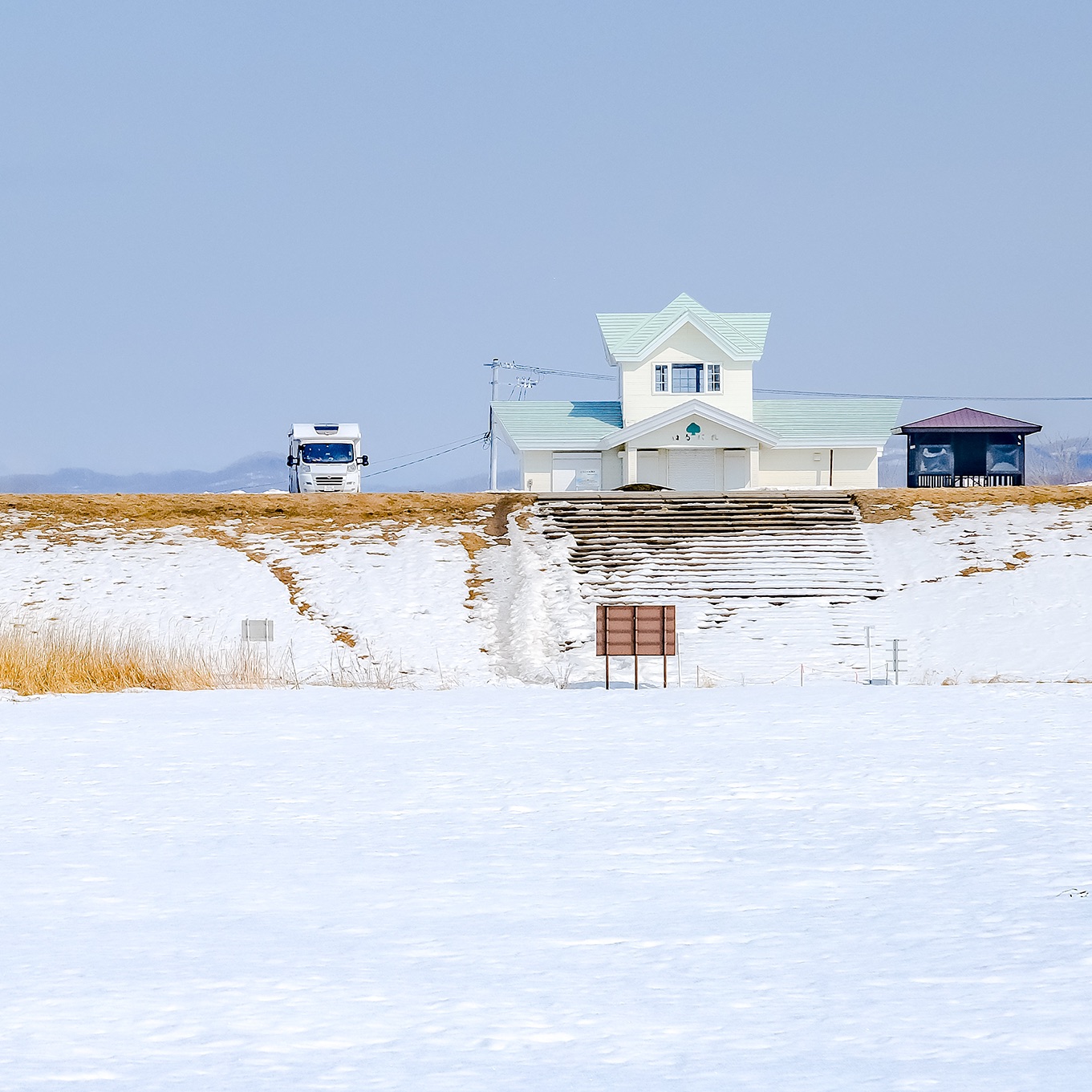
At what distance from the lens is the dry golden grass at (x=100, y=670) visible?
708 inches

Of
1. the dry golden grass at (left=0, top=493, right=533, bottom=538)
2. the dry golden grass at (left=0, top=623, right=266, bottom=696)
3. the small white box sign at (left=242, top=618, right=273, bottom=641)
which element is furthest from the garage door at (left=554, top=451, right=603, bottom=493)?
the dry golden grass at (left=0, top=623, right=266, bottom=696)

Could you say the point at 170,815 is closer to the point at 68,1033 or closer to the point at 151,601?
the point at 68,1033

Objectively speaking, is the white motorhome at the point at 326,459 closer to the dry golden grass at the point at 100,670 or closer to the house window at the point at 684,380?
the house window at the point at 684,380

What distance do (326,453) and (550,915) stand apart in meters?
38.0

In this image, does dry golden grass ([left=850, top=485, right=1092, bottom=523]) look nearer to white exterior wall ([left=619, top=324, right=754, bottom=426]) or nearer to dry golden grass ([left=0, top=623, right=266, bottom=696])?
white exterior wall ([left=619, top=324, right=754, bottom=426])

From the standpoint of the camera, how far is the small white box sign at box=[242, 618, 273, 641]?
77.2 ft

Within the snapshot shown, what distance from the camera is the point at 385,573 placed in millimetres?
30297

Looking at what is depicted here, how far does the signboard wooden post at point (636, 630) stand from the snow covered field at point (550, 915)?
7726 millimetres

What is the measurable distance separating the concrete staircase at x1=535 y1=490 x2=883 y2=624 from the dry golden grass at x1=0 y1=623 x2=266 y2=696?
1074 cm

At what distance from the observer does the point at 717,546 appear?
3105 centimetres

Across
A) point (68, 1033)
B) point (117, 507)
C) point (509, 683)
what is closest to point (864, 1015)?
point (68, 1033)

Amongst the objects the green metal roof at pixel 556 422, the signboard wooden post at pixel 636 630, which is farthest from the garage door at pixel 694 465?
the signboard wooden post at pixel 636 630

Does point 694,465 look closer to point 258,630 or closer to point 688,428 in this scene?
point 688,428

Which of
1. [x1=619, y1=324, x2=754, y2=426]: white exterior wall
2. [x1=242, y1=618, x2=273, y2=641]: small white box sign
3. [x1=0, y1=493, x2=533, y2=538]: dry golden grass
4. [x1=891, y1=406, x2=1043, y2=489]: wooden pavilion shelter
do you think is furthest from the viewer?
[x1=891, y1=406, x2=1043, y2=489]: wooden pavilion shelter
